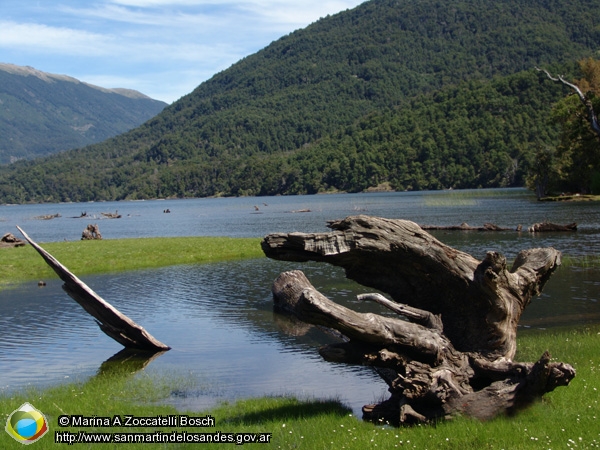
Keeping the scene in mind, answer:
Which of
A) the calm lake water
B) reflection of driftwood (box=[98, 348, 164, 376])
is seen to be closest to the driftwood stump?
the calm lake water

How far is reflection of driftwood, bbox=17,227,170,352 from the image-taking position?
1750cm

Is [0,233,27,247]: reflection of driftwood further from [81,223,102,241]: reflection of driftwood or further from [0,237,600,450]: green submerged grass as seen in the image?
[0,237,600,450]: green submerged grass

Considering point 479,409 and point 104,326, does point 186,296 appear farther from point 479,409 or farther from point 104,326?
point 479,409

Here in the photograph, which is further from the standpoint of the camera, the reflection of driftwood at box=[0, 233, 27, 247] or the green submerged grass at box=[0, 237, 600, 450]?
the reflection of driftwood at box=[0, 233, 27, 247]

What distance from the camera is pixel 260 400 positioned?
12969mm

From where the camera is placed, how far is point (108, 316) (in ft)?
59.3

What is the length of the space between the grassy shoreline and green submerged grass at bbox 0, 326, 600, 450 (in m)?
20.7

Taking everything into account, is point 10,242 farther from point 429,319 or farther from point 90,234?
point 429,319

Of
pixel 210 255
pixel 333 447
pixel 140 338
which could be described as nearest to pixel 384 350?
pixel 333 447

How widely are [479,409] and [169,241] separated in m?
42.0
